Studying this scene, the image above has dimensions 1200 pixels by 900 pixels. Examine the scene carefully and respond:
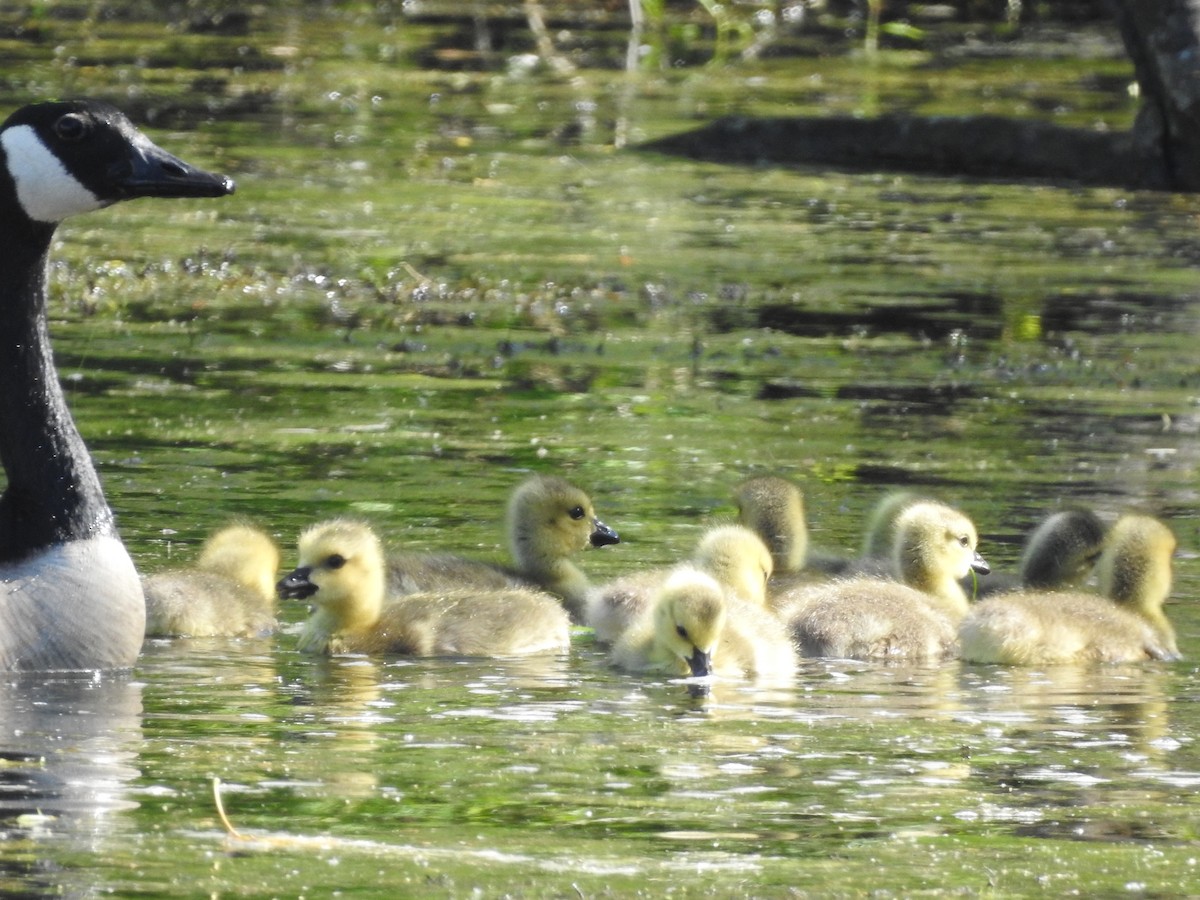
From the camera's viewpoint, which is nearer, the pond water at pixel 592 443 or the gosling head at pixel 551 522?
the pond water at pixel 592 443

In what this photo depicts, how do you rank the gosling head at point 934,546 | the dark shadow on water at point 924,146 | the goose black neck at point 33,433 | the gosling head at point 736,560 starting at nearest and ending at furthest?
the goose black neck at point 33,433 < the gosling head at point 736,560 < the gosling head at point 934,546 < the dark shadow on water at point 924,146

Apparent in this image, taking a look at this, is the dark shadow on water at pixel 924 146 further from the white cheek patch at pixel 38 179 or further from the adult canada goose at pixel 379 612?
the white cheek patch at pixel 38 179

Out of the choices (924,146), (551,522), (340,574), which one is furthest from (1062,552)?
(924,146)

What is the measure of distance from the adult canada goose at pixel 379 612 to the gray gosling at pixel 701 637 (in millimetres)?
298

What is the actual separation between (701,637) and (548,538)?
1.40 metres

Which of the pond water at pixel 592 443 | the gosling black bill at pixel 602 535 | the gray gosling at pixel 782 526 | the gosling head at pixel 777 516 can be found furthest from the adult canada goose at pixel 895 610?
the gosling black bill at pixel 602 535

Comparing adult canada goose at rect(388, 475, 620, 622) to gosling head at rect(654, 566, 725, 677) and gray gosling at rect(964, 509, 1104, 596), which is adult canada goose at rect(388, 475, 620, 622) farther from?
gray gosling at rect(964, 509, 1104, 596)

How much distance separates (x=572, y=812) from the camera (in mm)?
5855

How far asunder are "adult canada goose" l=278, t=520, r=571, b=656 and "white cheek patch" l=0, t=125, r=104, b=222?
116cm

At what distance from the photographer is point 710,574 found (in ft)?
26.7

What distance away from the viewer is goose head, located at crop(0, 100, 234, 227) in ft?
24.6

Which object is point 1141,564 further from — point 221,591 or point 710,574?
point 221,591

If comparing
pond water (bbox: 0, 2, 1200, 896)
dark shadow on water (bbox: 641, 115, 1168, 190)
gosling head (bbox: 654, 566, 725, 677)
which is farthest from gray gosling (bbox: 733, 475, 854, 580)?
dark shadow on water (bbox: 641, 115, 1168, 190)

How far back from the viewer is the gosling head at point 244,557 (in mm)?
8203
